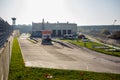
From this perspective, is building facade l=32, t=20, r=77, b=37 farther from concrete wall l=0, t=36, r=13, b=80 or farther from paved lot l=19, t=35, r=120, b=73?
concrete wall l=0, t=36, r=13, b=80

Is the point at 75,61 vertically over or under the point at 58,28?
under

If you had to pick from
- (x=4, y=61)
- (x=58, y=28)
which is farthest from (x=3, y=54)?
(x=58, y=28)

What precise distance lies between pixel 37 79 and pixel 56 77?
6.34ft

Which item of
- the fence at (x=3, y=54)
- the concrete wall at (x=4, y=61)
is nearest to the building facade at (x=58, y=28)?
the fence at (x=3, y=54)

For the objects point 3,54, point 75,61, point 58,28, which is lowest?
point 75,61

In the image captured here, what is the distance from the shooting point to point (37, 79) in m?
16.2

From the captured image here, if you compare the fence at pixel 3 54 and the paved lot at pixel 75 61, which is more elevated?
the fence at pixel 3 54

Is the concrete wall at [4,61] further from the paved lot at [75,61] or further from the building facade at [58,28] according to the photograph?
the building facade at [58,28]

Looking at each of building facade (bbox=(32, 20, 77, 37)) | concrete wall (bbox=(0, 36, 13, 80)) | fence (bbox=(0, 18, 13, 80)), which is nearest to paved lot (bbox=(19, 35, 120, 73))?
fence (bbox=(0, 18, 13, 80))

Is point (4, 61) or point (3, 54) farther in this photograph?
point (4, 61)

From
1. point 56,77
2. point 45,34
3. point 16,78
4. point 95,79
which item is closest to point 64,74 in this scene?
point 56,77

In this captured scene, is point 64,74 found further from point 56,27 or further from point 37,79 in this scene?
point 56,27

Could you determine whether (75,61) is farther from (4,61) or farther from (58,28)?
(58,28)

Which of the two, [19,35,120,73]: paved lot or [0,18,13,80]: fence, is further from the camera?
[19,35,120,73]: paved lot
